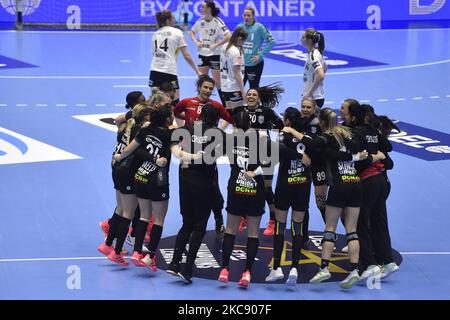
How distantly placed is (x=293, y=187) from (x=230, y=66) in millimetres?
5461

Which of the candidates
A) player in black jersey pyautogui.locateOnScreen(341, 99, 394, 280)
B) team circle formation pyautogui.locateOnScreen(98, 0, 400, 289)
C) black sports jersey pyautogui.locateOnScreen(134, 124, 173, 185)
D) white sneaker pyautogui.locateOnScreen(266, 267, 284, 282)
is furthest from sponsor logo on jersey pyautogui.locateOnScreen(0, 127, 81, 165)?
player in black jersey pyautogui.locateOnScreen(341, 99, 394, 280)

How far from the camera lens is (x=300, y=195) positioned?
1088cm

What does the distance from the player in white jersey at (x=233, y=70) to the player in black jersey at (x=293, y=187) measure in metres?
4.93

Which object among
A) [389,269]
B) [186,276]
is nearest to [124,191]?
[186,276]

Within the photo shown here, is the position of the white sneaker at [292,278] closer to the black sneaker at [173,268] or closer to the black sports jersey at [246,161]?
the black sports jersey at [246,161]

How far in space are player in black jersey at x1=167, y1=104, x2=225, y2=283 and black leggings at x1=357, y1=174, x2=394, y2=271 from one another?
1.83 m

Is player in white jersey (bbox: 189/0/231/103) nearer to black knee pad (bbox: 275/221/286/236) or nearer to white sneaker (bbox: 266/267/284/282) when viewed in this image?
black knee pad (bbox: 275/221/286/236)

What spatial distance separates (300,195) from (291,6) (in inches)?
830

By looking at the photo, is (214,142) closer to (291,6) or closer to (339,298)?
(339,298)

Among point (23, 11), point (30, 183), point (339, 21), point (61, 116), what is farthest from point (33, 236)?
point (339, 21)

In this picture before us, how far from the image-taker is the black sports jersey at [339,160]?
10.7 m

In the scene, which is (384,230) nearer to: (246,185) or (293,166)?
(293,166)

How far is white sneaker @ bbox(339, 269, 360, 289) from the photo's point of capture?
10.6 meters

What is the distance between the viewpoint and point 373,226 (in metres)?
11.2
